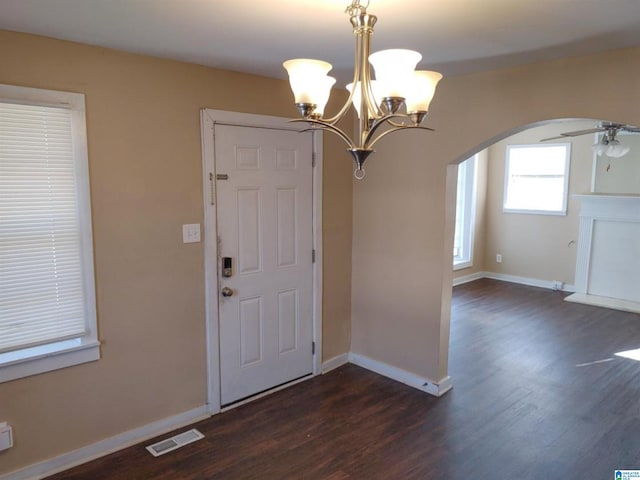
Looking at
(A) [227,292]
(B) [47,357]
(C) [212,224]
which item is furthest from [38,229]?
(A) [227,292]

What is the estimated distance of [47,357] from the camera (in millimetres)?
2383

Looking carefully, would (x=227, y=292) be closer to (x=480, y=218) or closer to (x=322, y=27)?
(x=322, y=27)

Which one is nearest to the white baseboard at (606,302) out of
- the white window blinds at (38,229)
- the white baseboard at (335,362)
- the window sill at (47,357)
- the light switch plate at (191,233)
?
the white baseboard at (335,362)

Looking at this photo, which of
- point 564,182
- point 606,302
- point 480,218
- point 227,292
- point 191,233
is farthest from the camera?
point 480,218

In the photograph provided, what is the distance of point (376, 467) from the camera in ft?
8.39

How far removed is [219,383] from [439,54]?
2.56 m

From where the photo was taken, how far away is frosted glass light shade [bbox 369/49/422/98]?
1432mm

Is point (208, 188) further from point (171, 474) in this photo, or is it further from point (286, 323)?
point (171, 474)

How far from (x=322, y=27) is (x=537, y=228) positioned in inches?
229

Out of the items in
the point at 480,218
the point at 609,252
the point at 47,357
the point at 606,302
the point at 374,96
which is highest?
the point at 374,96

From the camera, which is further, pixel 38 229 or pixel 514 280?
pixel 514 280

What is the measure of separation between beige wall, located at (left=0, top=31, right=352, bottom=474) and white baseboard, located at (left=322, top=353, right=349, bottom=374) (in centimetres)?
111

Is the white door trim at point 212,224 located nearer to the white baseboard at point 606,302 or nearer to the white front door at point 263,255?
the white front door at point 263,255

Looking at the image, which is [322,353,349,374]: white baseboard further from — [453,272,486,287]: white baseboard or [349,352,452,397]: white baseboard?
[453,272,486,287]: white baseboard
